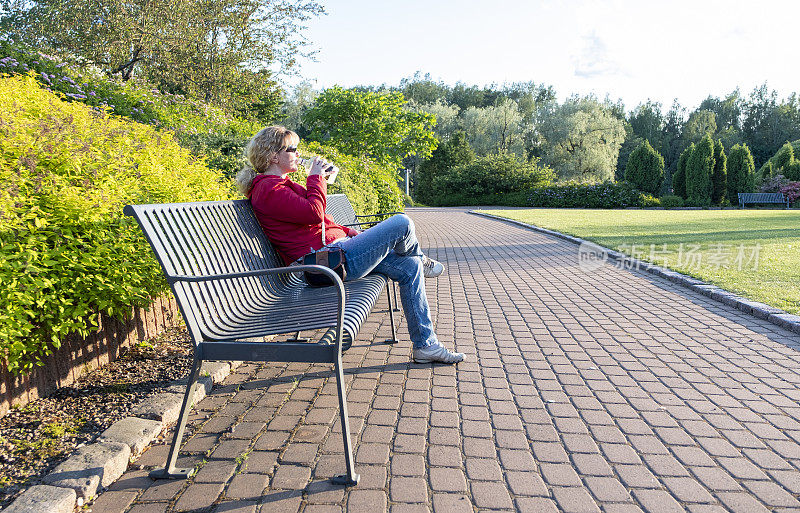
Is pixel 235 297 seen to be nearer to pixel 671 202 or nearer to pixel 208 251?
pixel 208 251

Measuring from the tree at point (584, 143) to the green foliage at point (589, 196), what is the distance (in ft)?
43.6

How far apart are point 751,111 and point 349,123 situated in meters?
74.9

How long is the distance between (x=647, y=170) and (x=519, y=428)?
3825 centimetres

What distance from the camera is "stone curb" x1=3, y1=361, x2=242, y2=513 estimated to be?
2.11 metres

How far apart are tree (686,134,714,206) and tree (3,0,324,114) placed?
1094 inches

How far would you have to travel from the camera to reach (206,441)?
2.75 metres

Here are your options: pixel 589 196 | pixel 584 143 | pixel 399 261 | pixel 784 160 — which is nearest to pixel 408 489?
pixel 399 261

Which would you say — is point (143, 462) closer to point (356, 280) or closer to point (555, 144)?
point (356, 280)

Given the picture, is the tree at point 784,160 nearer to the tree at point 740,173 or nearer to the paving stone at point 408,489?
the tree at point 740,173

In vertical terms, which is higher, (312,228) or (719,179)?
(719,179)

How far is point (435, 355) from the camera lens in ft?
12.7

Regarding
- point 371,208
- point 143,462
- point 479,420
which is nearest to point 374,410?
point 479,420

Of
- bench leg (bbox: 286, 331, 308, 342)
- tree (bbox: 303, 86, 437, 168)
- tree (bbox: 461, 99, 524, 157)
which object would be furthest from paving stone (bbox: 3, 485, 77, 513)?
tree (bbox: 461, 99, 524, 157)

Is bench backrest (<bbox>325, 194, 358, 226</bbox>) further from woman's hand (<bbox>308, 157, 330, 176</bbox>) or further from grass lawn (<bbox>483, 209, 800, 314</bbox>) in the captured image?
grass lawn (<bbox>483, 209, 800, 314</bbox>)
